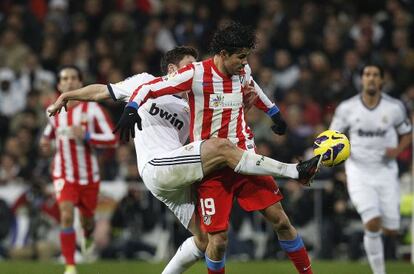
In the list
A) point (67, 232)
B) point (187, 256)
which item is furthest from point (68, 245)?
point (187, 256)

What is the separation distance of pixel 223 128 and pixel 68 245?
12.3ft

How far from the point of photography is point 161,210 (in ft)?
52.7

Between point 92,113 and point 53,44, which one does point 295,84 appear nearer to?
point 53,44

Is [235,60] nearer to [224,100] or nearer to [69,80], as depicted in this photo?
[224,100]

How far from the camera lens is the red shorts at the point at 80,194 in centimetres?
1241

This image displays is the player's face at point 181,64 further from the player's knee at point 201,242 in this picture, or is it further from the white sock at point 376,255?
the white sock at point 376,255

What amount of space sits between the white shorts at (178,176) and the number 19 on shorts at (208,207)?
206mm

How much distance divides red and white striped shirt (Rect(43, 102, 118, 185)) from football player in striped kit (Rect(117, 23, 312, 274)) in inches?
139

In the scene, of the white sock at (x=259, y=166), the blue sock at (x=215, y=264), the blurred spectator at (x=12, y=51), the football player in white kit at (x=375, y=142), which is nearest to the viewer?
the white sock at (x=259, y=166)

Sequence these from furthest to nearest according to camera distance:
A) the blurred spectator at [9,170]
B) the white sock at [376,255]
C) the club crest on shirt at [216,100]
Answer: the blurred spectator at [9,170] < the white sock at [376,255] < the club crest on shirt at [216,100]

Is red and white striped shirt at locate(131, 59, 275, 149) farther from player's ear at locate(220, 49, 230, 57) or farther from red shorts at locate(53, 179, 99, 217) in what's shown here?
red shorts at locate(53, 179, 99, 217)

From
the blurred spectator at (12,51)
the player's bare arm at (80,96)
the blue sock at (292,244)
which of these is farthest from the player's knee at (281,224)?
the blurred spectator at (12,51)

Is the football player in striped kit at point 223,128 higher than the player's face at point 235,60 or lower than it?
lower

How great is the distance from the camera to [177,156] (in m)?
8.99
